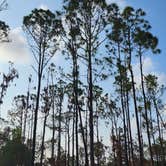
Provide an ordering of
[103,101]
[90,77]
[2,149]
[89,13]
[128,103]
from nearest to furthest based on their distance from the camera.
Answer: [90,77]
[89,13]
[128,103]
[2,149]
[103,101]

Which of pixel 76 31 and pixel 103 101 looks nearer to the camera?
pixel 76 31

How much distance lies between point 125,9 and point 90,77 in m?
7.61

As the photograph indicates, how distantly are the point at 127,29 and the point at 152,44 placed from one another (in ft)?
7.45

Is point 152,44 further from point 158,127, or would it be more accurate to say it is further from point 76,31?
point 158,127

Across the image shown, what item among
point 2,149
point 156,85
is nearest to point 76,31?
point 156,85

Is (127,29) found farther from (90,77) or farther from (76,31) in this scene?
(90,77)

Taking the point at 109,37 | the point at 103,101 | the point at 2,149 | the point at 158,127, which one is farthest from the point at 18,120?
the point at 109,37

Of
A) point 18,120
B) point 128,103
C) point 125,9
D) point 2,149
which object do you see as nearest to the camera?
point 125,9

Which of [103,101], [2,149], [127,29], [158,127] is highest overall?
[127,29]

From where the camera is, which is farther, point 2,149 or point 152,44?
point 2,149

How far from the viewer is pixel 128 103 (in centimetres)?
2694

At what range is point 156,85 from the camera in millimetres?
32656

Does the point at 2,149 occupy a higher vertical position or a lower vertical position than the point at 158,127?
lower

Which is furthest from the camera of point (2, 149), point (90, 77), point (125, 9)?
point (2, 149)
